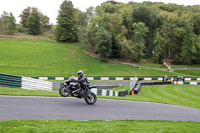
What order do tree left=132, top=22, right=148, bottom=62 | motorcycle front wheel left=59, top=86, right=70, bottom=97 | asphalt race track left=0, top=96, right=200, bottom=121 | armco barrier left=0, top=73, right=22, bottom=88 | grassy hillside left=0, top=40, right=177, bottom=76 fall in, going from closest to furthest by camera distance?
asphalt race track left=0, top=96, right=200, bottom=121, motorcycle front wheel left=59, top=86, right=70, bottom=97, armco barrier left=0, top=73, right=22, bottom=88, grassy hillside left=0, top=40, right=177, bottom=76, tree left=132, top=22, right=148, bottom=62

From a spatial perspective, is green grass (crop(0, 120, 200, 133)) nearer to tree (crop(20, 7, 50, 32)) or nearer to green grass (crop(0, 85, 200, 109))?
green grass (crop(0, 85, 200, 109))

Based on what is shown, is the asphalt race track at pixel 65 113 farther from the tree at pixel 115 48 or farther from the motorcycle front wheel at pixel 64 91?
the tree at pixel 115 48

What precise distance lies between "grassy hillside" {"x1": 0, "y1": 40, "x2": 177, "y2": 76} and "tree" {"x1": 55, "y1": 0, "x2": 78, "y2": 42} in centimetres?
559

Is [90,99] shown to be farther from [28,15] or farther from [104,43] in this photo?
[28,15]

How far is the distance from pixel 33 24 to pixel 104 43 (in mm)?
38280

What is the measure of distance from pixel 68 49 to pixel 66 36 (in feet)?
34.5

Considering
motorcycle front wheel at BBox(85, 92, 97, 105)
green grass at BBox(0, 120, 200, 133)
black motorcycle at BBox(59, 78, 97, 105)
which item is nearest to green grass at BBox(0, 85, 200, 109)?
black motorcycle at BBox(59, 78, 97, 105)

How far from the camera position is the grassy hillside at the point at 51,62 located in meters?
42.1

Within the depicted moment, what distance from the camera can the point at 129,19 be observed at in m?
61.2

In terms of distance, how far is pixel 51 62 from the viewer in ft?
166

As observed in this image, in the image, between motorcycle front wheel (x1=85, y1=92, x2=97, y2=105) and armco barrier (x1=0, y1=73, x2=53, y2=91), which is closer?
motorcycle front wheel (x1=85, y1=92, x2=97, y2=105)

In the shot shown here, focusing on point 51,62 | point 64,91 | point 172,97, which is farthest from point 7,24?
point 64,91

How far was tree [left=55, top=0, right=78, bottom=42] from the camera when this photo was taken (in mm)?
74562

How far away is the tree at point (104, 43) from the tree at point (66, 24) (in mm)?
23695
